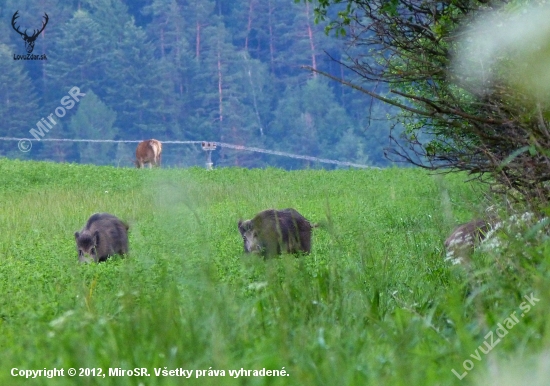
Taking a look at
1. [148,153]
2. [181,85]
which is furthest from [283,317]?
[181,85]

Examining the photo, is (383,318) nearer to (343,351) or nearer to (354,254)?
(343,351)

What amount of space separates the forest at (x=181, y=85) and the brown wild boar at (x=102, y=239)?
167ft

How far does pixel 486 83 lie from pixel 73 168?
75.4 feet

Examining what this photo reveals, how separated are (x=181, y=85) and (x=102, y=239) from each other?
60.1m

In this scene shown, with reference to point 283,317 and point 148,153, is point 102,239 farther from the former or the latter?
point 148,153

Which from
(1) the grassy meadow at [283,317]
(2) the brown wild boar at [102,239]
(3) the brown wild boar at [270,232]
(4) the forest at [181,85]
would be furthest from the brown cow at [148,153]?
(4) the forest at [181,85]

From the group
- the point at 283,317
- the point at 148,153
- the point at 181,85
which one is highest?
the point at 181,85

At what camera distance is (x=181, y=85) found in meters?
70.5

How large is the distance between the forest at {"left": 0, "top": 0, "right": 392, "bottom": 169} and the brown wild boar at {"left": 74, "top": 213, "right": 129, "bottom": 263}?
50938 mm

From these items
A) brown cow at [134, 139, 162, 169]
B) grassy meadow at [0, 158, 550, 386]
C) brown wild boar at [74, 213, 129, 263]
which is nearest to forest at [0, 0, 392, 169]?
brown cow at [134, 139, 162, 169]

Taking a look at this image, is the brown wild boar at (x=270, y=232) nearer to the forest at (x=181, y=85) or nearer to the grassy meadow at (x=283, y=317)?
the grassy meadow at (x=283, y=317)

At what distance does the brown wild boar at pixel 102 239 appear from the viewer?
36.3ft

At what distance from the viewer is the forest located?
6538cm

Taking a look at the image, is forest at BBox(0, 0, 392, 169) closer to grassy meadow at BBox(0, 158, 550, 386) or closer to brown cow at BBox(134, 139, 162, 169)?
brown cow at BBox(134, 139, 162, 169)
